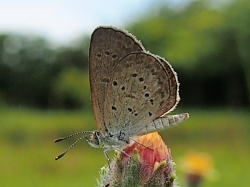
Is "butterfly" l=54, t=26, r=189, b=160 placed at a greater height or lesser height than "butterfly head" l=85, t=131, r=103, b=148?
greater

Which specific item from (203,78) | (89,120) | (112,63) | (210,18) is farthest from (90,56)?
(203,78)

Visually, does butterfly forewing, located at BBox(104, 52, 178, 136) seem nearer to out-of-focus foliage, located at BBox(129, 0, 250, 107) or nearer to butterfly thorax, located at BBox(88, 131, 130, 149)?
butterfly thorax, located at BBox(88, 131, 130, 149)

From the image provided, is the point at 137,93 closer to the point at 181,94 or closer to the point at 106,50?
the point at 106,50

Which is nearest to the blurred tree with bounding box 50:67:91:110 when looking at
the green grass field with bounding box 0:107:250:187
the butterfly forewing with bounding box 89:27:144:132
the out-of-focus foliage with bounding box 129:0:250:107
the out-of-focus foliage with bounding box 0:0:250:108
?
the out-of-focus foliage with bounding box 0:0:250:108

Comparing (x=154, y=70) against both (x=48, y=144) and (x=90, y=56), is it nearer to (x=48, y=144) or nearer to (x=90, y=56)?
(x=90, y=56)

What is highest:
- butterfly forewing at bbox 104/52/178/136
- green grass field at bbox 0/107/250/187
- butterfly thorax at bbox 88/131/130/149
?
green grass field at bbox 0/107/250/187

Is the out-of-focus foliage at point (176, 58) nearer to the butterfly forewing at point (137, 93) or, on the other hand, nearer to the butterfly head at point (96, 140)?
the butterfly forewing at point (137, 93)

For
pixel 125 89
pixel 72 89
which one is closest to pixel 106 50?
pixel 125 89
